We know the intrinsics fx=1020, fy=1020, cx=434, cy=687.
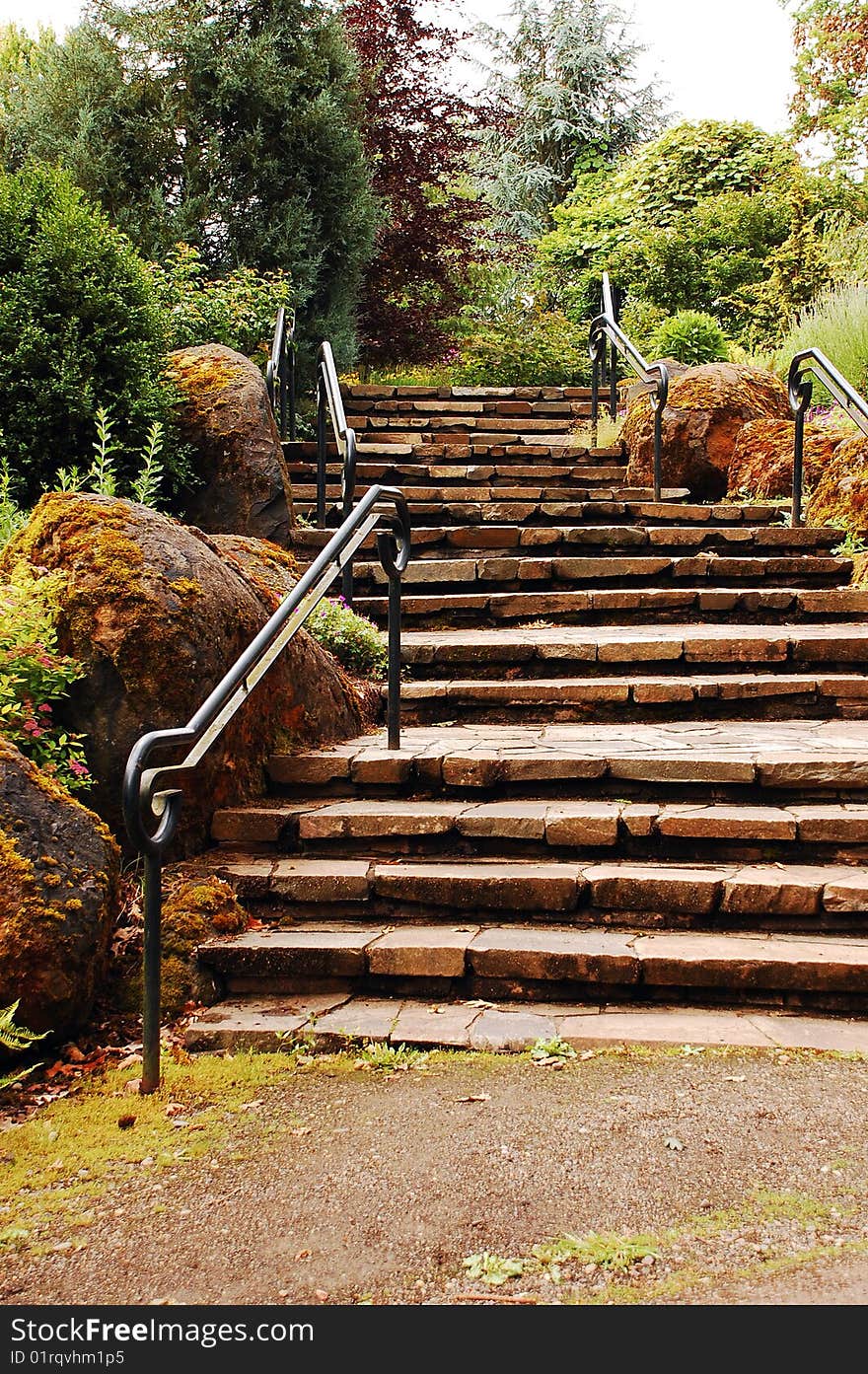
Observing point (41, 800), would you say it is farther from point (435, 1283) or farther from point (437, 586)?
point (437, 586)

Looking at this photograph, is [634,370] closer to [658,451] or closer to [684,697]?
[658,451]

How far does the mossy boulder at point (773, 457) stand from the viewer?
7379 mm

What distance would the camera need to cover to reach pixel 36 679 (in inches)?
122

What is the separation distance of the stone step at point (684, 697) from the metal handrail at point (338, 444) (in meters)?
1.37

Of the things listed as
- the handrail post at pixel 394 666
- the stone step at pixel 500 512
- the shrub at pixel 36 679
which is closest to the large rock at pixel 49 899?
the shrub at pixel 36 679

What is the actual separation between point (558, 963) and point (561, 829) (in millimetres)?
600

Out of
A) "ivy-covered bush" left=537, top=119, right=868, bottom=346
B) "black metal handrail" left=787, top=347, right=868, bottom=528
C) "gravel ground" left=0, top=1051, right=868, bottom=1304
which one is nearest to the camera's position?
"gravel ground" left=0, top=1051, right=868, bottom=1304

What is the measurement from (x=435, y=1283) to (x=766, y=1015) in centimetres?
134

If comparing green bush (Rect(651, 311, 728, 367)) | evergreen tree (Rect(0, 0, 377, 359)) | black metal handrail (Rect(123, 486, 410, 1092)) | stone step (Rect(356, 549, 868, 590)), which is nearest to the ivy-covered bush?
green bush (Rect(651, 311, 728, 367))

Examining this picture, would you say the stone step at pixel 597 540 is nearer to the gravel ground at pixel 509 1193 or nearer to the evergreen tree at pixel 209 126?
the gravel ground at pixel 509 1193

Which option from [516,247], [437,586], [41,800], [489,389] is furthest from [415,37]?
[41,800]

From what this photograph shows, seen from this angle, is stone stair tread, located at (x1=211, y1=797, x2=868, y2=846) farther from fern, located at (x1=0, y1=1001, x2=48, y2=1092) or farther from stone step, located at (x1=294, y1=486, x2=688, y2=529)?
stone step, located at (x1=294, y1=486, x2=688, y2=529)

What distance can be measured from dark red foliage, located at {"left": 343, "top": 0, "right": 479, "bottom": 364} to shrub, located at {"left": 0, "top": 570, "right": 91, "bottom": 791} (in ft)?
39.2

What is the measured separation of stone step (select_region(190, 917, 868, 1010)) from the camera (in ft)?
9.05
